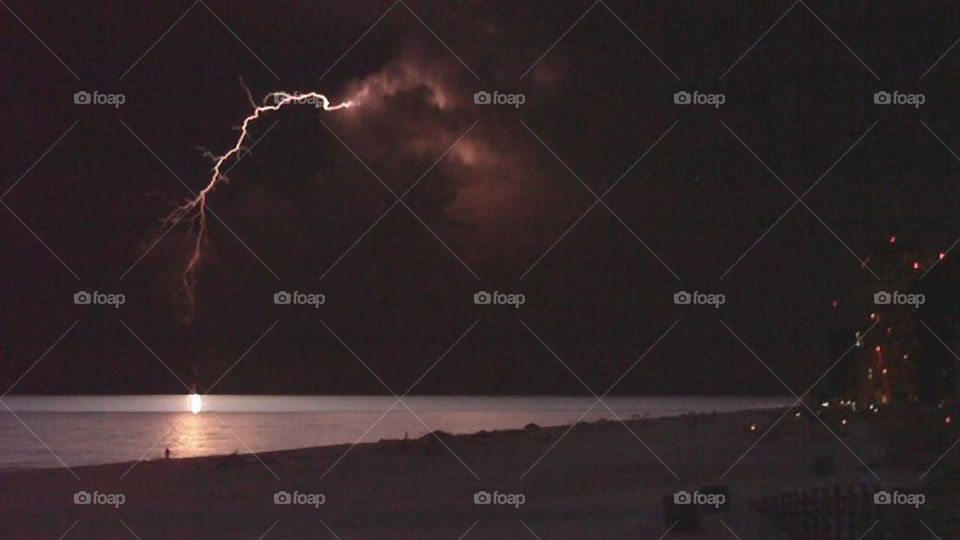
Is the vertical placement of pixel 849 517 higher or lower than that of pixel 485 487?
lower

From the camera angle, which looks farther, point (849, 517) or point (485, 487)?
point (485, 487)

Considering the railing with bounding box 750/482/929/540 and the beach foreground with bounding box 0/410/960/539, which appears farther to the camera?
the beach foreground with bounding box 0/410/960/539

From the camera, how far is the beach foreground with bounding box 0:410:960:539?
21.0 m

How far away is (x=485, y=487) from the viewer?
30594 mm

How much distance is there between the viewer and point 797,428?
46.7 metres

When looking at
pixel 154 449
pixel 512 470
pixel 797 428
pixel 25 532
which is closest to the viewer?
pixel 25 532

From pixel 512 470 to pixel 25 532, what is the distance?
17.0 m

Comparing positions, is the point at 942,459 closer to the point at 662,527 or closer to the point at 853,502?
the point at 662,527

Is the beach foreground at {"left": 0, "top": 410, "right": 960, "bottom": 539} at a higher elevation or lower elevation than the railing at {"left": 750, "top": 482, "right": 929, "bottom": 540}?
higher

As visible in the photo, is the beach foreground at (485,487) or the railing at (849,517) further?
the beach foreground at (485,487)

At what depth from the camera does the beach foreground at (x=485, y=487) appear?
68.8 feet

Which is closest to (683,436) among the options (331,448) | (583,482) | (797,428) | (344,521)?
(797,428)

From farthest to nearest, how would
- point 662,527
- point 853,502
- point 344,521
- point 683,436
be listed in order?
point 683,436, point 344,521, point 662,527, point 853,502

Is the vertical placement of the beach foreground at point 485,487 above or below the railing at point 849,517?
above
